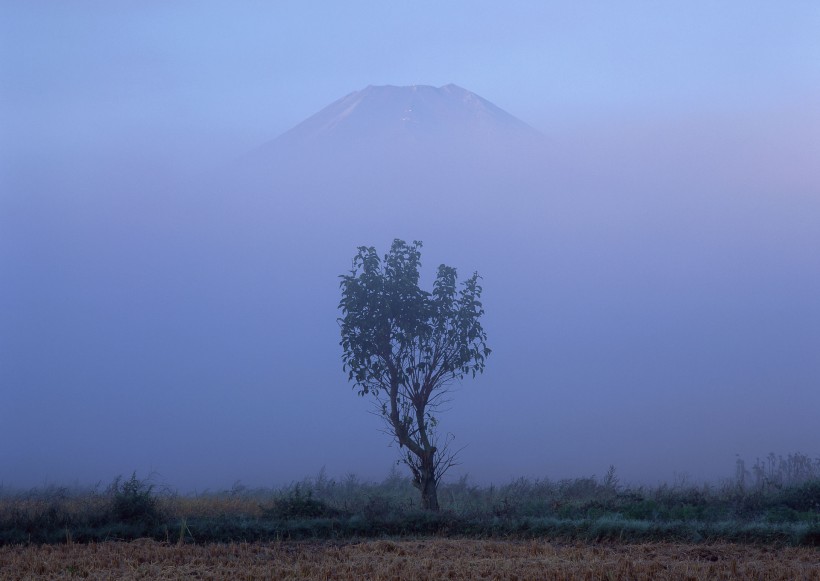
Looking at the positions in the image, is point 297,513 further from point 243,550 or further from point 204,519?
point 243,550

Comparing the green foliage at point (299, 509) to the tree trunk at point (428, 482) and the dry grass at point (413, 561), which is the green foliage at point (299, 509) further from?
the dry grass at point (413, 561)

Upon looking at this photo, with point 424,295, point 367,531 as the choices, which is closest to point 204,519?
point 367,531

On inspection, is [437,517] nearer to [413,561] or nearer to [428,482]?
[428,482]

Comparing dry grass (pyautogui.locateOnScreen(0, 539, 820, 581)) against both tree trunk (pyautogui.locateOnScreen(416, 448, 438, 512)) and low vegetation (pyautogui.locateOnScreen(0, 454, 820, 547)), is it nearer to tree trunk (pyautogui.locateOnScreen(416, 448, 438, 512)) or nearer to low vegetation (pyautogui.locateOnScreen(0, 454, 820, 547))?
low vegetation (pyautogui.locateOnScreen(0, 454, 820, 547))

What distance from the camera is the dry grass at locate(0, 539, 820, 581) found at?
9836 millimetres

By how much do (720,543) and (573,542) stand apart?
7.51 feet

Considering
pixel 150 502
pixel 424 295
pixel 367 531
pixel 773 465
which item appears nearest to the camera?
pixel 367 531

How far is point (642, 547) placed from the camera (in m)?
12.1

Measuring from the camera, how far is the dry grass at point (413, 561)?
9836 mm

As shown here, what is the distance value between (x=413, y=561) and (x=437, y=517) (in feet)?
15.7

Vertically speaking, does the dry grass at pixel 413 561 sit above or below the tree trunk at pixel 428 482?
below

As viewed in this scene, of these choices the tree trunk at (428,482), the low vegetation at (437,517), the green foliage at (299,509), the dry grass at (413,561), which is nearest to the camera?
the dry grass at (413,561)

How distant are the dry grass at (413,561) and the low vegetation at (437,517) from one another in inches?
40.0

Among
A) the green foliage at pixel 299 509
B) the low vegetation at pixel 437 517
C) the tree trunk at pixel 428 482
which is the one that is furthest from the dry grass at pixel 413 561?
the tree trunk at pixel 428 482
